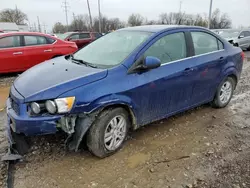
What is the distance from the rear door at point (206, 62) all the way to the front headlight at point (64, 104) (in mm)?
2199

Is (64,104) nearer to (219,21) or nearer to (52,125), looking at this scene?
(52,125)

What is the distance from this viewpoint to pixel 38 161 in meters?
3.12

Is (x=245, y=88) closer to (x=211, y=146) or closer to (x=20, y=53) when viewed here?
(x=211, y=146)

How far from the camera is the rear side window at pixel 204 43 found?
4188 millimetres

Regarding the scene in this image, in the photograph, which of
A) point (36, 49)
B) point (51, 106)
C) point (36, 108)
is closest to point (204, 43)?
point (51, 106)

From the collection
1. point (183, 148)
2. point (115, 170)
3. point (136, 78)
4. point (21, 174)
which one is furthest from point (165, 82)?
point (21, 174)

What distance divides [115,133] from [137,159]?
438 millimetres

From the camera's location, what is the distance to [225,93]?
4.97 m

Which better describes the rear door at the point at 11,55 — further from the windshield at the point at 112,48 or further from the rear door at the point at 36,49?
the windshield at the point at 112,48

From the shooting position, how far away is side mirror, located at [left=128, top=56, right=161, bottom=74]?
3246 mm

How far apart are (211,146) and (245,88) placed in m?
3.67

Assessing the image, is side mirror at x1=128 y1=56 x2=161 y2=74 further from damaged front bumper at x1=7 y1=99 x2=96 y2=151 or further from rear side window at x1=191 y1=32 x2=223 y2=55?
rear side window at x1=191 y1=32 x2=223 y2=55

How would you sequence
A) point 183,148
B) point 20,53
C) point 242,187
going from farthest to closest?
point 20,53 → point 183,148 → point 242,187

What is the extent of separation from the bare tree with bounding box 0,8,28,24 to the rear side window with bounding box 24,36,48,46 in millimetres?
70318
